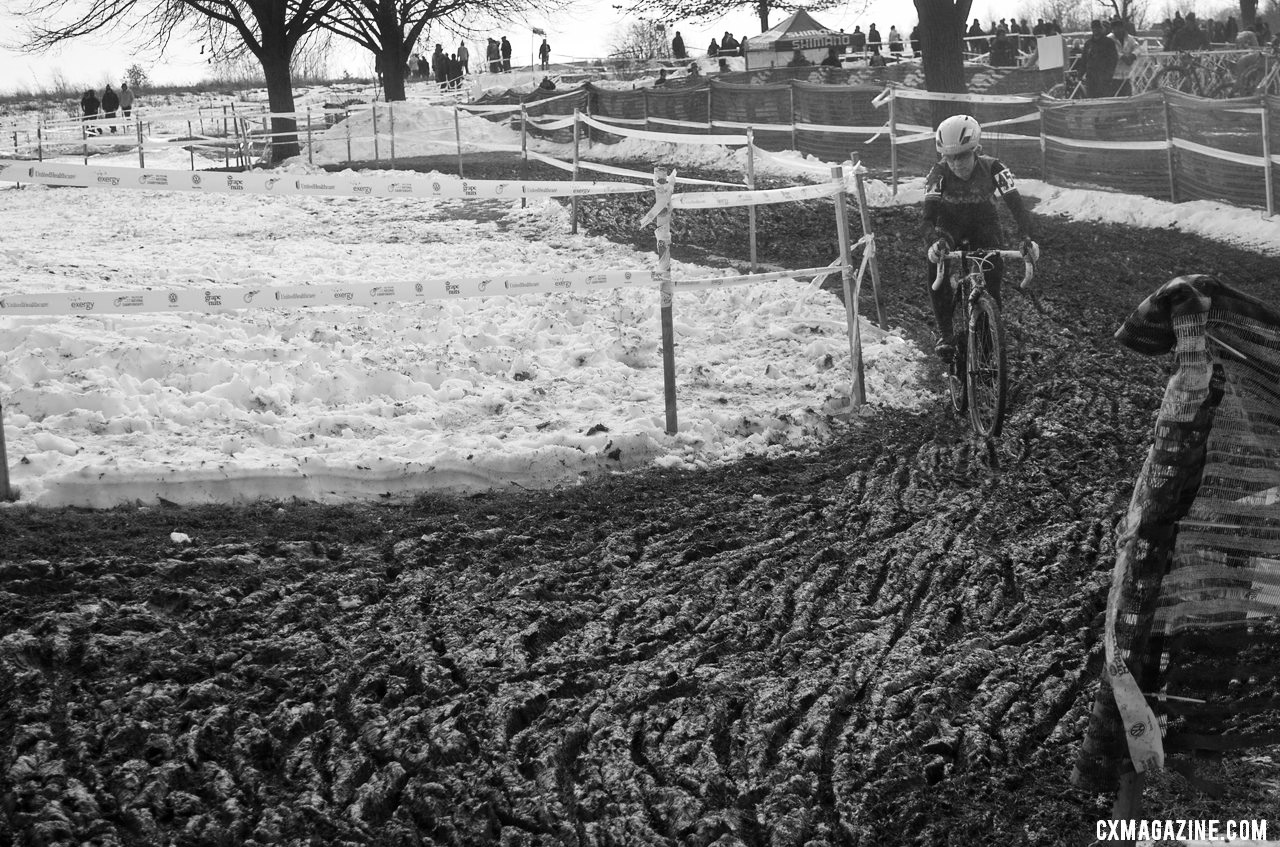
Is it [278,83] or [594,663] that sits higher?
[278,83]

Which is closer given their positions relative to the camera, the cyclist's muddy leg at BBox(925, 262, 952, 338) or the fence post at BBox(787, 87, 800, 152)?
the cyclist's muddy leg at BBox(925, 262, 952, 338)

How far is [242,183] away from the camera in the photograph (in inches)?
296

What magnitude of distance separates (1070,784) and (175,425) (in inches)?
220

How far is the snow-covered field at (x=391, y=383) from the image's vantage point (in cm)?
682

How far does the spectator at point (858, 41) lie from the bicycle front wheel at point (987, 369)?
33.3 meters

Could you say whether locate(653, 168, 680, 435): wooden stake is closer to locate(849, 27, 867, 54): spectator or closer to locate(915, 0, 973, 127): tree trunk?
locate(915, 0, 973, 127): tree trunk

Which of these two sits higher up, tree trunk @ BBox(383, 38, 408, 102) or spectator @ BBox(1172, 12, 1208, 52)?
tree trunk @ BBox(383, 38, 408, 102)

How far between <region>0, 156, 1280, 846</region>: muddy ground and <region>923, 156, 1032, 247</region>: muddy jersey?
1565 mm

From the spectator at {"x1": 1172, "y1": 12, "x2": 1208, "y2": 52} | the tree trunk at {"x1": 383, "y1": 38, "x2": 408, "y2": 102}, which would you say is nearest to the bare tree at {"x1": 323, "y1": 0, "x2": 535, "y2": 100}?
the tree trunk at {"x1": 383, "y1": 38, "x2": 408, "y2": 102}

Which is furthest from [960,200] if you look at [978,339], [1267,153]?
[1267,153]

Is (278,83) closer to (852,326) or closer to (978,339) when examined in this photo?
(852,326)

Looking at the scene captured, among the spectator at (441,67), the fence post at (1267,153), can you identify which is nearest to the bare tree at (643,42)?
the spectator at (441,67)

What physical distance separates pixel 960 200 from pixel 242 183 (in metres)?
4.68

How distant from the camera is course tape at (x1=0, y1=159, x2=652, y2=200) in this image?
7.32m
